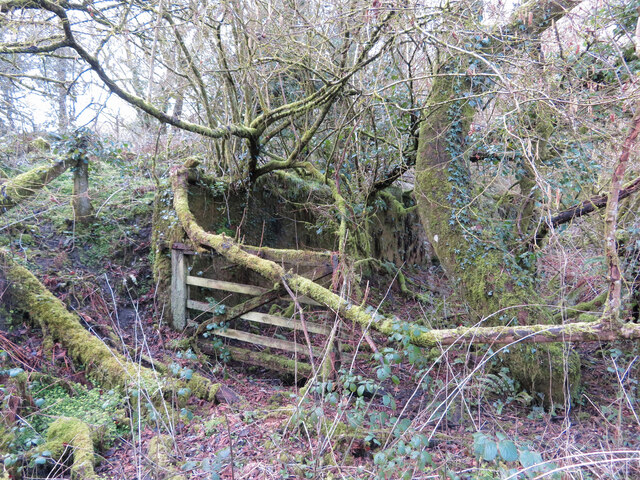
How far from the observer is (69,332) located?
4.84 meters

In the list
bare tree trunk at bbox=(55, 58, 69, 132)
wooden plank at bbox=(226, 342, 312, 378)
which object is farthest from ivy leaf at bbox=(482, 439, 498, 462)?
bare tree trunk at bbox=(55, 58, 69, 132)

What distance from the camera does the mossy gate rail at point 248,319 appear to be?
5.02m

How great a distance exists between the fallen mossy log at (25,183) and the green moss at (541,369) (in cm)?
712

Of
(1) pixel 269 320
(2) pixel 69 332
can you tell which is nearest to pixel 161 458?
(1) pixel 269 320

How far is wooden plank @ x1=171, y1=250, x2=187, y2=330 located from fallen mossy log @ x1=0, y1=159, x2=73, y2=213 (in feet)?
7.42

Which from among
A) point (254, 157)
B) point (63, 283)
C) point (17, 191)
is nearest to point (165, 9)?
point (254, 157)

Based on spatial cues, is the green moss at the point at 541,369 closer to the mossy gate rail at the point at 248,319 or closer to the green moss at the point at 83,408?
the mossy gate rail at the point at 248,319

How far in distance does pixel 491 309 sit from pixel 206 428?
391cm

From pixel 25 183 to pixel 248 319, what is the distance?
3.96 meters

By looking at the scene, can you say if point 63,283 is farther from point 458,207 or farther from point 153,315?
point 458,207

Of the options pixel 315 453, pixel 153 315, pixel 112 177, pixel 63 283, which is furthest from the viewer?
pixel 112 177

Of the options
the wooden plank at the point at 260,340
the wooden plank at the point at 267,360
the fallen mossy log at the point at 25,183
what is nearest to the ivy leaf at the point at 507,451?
the wooden plank at the point at 260,340

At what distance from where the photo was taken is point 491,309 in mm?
5320

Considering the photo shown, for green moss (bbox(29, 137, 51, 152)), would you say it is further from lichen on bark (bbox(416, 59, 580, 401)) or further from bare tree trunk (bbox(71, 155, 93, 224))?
lichen on bark (bbox(416, 59, 580, 401))
